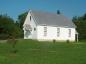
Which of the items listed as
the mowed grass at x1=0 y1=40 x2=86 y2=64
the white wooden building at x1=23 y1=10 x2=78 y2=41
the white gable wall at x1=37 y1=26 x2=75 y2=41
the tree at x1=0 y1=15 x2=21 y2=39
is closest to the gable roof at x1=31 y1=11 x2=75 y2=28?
the white wooden building at x1=23 y1=10 x2=78 y2=41

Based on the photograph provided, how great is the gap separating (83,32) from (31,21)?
18.5m

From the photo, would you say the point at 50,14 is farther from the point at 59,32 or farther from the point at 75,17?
the point at 75,17

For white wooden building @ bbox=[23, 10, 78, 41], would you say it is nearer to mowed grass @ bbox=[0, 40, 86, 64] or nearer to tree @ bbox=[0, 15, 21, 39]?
tree @ bbox=[0, 15, 21, 39]

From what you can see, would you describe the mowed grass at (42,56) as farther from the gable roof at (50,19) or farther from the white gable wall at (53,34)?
the gable roof at (50,19)

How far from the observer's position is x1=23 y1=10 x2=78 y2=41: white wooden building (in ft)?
197

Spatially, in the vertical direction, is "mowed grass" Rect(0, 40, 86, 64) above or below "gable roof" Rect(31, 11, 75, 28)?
below

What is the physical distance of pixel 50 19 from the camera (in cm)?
6284

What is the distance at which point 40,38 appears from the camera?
2379 inches

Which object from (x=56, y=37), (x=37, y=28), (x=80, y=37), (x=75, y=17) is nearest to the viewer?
(x=37, y=28)

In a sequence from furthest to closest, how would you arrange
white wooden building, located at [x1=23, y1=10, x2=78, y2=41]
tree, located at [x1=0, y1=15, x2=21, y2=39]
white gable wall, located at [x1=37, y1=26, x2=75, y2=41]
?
1. white gable wall, located at [x1=37, y1=26, x2=75, y2=41]
2. white wooden building, located at [x1=23, y1=10, x2=78, y2=41]
3. tree, located at [x1=0, y1=15, x2=21, y2=39]

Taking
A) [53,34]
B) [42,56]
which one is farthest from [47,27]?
[42,56]

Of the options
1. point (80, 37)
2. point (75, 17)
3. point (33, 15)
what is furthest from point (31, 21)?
point (75, 17)

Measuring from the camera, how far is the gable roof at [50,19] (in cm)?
6021

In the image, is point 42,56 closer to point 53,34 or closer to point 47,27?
point 47,27
